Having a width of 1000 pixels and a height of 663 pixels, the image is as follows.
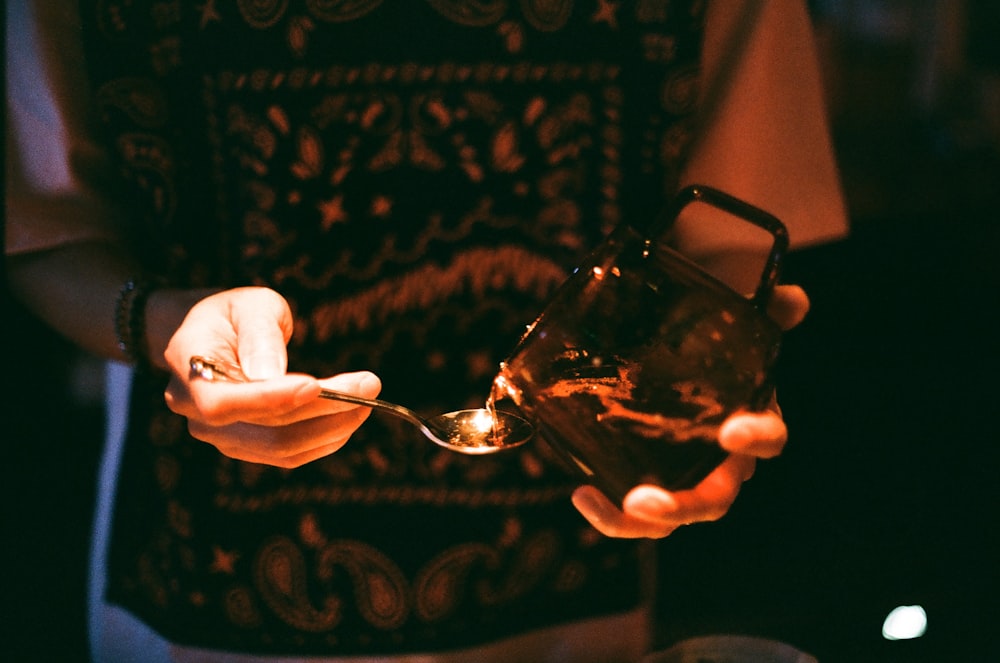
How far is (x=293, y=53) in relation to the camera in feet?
2.42

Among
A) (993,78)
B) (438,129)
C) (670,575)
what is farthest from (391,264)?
(993,78)

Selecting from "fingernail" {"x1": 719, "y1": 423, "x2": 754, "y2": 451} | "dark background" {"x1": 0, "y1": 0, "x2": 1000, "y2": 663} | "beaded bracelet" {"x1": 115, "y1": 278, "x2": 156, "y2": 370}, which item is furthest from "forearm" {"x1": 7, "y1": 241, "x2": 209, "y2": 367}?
"dark background" {"x1": 0, "y1": 0, "x2": 1000, "y2": 663}

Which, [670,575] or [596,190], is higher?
[596,190]

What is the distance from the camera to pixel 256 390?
1.76 feet

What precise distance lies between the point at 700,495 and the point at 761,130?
46 centimetres

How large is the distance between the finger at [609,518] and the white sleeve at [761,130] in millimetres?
388

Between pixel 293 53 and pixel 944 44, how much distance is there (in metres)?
2.89

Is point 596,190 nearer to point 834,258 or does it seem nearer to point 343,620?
point 343,620

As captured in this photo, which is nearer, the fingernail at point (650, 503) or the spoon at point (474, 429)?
the fingernail at point (650, 503)

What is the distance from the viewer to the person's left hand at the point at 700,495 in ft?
1.67

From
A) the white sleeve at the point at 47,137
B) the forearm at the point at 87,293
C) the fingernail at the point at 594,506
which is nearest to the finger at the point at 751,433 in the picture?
the fingernail at the point at 594,506

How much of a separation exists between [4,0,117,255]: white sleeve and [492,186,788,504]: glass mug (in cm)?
53

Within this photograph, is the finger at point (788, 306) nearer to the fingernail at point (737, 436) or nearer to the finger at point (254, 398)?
the fingernail at point (737, 436)

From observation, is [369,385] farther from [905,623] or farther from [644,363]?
[905,623]
